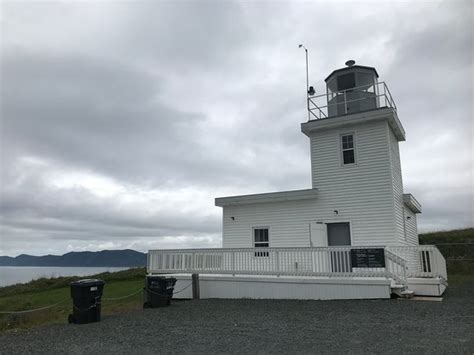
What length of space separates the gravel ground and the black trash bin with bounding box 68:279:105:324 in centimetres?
31

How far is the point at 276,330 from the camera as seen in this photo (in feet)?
23.9

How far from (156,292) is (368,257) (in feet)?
19.7

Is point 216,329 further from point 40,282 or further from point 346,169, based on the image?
point 40,282

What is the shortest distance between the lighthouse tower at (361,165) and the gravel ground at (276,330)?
358cm

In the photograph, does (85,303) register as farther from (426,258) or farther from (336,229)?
(426,258)

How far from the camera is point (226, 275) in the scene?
1263cm

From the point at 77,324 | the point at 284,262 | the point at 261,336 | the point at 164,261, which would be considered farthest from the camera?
the point at 164,261

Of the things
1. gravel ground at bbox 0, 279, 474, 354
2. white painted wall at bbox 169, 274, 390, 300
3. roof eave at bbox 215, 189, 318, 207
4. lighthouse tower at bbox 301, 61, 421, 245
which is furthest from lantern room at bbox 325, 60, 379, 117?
gravel ground at bbox 0, 279, 474, 354

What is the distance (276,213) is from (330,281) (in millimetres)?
4055

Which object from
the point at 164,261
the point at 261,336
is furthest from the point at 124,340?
the point at 164,261

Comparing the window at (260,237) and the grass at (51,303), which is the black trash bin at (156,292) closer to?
the grass at (51,303)

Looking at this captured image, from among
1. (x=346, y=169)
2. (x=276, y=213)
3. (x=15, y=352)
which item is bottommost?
(x=15, y=352)

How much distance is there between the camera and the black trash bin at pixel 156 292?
36.9ft

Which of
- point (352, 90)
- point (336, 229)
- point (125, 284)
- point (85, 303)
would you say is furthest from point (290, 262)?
point (125, 284)
